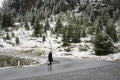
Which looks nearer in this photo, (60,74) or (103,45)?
(60,74)

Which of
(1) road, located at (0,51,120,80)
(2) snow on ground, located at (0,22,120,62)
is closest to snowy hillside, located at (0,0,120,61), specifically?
(2) snow on ground, located at (0,22,120,62)

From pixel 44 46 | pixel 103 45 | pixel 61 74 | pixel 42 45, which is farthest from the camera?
pixel 42 45

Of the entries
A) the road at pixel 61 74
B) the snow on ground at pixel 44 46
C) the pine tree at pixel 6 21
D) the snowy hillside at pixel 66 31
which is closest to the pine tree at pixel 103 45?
the snowy hillside at pixel 66 31

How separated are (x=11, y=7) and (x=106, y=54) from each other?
120 meters

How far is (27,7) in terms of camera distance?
6412 inches

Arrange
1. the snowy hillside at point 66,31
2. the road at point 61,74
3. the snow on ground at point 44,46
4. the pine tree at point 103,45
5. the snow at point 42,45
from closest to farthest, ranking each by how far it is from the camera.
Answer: the road at point 61,74, the pine tree at point 103,45, the snowy hillside at point 66,31, the snow on ground at point 44,46, the snow at point 42,45

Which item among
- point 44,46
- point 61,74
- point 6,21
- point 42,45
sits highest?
point 6,21

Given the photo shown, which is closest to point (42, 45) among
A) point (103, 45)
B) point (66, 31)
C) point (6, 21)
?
point (66, 31)

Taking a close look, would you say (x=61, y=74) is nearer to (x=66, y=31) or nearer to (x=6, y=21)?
(x=66, y=31)

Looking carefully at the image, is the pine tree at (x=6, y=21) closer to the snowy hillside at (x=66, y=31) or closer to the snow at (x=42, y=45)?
the snowy hillside at (x=66, y=31)

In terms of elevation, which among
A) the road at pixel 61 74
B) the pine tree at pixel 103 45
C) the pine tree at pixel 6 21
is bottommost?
the road at pixel 61 74

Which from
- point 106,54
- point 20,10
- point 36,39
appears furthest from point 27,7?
point 106,54

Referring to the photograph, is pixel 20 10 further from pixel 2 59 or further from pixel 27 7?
pixel 2 59

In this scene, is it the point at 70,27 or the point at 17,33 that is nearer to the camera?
the point at 70,27
